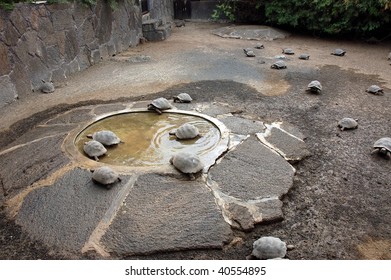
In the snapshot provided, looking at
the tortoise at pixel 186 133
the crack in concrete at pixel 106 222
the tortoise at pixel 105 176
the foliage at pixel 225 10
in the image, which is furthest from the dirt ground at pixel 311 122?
the foliage at pixel 225 10

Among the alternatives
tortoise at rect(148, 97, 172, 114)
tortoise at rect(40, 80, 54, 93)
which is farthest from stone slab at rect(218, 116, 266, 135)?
tortoise at rect(40, 80, 54, 93)

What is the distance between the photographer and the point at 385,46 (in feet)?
26.8

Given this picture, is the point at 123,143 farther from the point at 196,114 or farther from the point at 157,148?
the point at 196,114

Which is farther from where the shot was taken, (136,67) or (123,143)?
(136,67)

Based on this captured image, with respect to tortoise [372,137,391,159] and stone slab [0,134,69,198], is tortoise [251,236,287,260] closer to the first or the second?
tortoise [372,137,391,159]

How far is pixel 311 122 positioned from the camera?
392 cm

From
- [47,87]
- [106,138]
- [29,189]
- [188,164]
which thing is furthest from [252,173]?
[47,87]

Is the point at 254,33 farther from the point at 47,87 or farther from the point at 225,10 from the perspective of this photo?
the point at 47,87

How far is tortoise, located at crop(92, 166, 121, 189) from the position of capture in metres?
2.52

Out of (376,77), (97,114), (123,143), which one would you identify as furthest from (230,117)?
(376,77)

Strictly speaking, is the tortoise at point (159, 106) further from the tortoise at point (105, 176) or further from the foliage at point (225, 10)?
the foliage at point (225, 10)

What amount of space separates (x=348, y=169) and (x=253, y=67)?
145 inches

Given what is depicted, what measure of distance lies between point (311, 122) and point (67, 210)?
281cm

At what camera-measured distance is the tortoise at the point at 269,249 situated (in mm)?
1976
